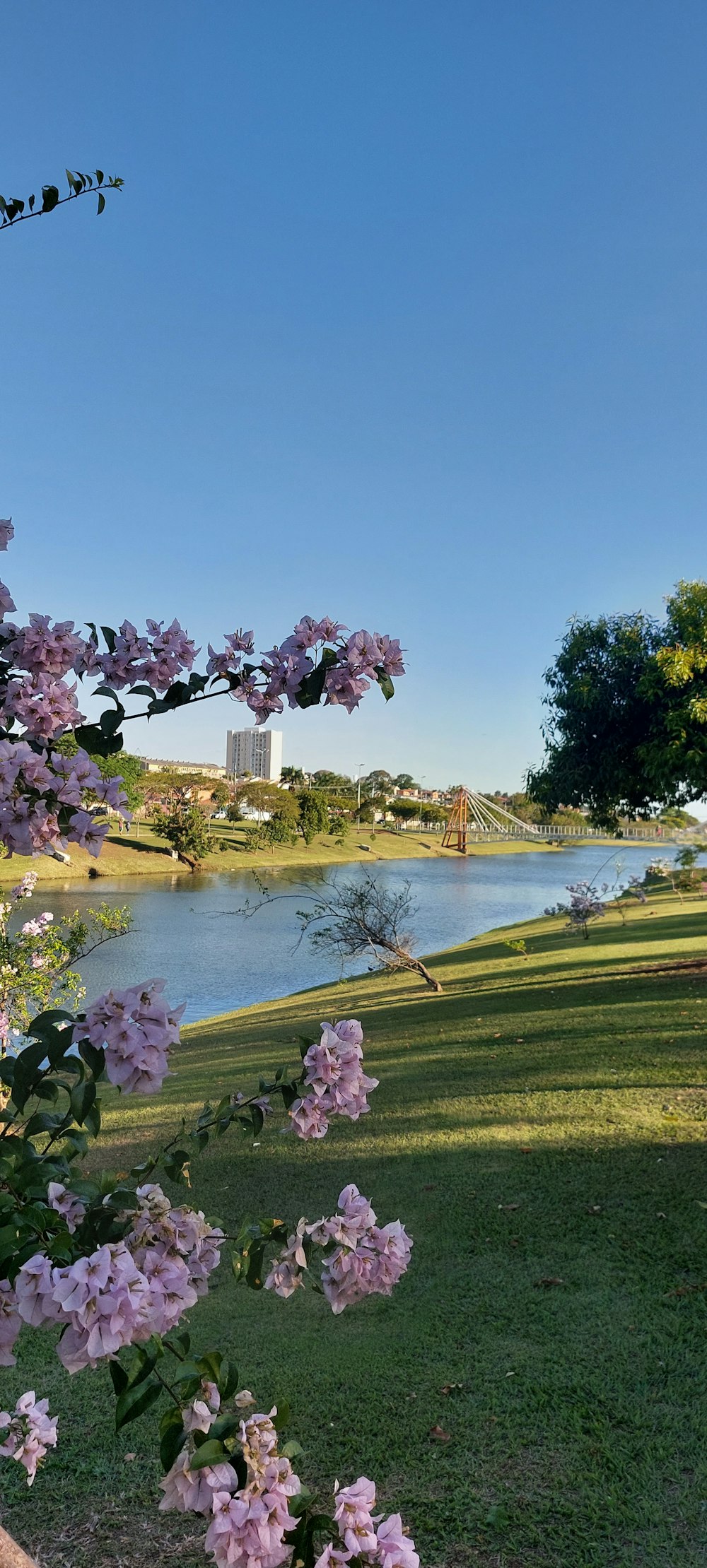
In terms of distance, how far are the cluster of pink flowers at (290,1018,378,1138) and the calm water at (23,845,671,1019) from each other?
4.37m

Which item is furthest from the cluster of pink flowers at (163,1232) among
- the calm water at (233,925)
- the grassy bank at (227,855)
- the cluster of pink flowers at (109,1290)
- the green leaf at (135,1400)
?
the grassy bank at (227,855)

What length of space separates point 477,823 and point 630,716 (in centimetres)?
5526

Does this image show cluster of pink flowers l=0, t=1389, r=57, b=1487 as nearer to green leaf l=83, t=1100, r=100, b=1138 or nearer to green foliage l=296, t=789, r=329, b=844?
green leaf l=83, t=1100, r=100, b=1138

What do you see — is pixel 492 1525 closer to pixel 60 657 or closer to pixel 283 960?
pixel 60 657

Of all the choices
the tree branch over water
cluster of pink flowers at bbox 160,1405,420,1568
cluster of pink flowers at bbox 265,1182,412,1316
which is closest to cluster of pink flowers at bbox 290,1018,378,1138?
cluster of pink flowers at bbox 265,1182,412,1316

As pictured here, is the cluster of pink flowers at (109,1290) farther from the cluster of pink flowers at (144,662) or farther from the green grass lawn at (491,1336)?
the green grass lawn at (491,1336)

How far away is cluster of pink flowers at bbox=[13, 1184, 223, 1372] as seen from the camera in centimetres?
103

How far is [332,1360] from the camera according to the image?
351cm

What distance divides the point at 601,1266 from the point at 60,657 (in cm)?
348

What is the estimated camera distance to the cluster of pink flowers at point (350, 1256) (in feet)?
4.82

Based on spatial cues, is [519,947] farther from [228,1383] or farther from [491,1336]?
[228,1383]

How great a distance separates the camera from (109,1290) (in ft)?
3.40

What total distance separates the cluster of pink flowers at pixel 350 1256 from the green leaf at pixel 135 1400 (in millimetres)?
328

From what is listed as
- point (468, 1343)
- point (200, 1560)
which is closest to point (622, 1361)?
point (468, 1343)
